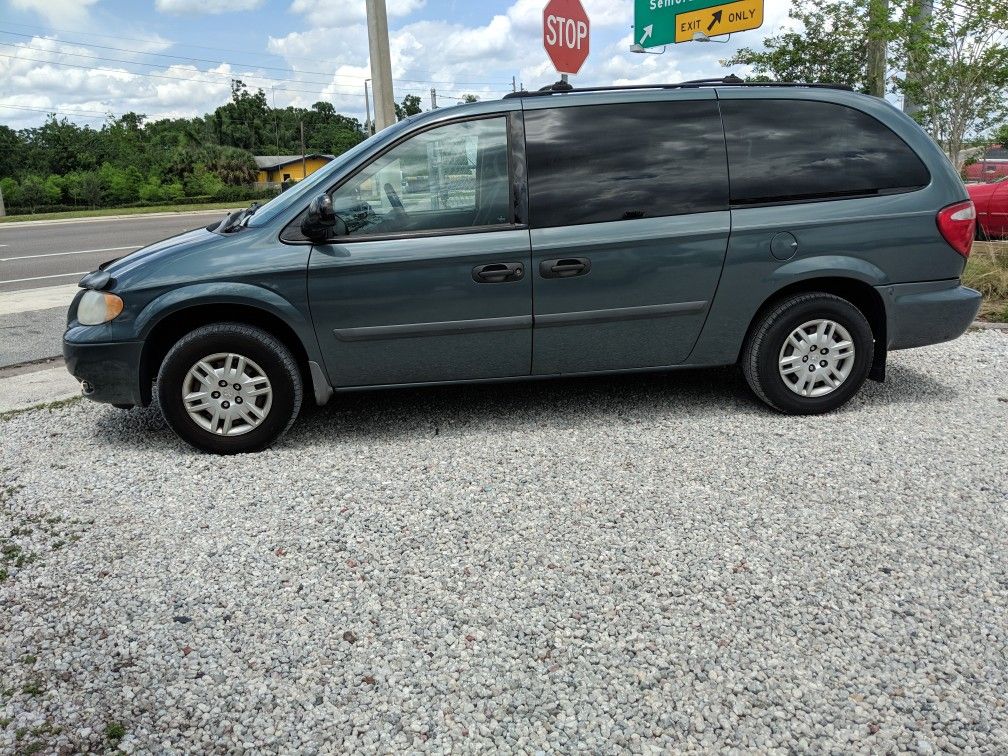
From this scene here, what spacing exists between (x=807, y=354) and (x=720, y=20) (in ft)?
34.2

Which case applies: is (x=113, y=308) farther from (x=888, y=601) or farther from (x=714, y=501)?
(x=888, y=601)

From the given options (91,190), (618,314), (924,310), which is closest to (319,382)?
(618,314)

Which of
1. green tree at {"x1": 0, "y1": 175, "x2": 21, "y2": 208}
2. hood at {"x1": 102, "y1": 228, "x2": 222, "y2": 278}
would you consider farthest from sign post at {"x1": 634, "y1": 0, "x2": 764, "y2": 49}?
green tree at {"x1": 0, "y1": 175, "x2": 21, "y2": 208}

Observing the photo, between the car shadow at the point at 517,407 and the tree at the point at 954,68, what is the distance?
8229 millimetres

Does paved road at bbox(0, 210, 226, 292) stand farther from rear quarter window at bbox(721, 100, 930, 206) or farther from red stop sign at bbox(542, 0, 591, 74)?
rear quarter window at bbox(721, 100, 930, 206)

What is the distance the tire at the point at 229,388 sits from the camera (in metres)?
4.39

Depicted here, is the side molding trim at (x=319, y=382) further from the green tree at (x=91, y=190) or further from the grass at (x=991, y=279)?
the green tree at (x=91, y=190)

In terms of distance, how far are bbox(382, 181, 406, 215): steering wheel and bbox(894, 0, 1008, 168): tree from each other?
10.2m

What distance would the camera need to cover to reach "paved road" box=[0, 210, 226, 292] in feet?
43.1

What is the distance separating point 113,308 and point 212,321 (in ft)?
1.62

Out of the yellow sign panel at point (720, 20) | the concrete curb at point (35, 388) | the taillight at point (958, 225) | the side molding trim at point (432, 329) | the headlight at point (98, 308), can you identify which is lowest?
the concrete curb at point (35, 388)

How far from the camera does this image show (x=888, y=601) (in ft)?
9.61

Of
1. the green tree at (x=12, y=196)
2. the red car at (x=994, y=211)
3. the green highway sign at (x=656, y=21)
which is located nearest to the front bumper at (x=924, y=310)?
the red car at (x=994, y=211)

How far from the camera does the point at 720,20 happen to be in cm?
1343
